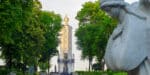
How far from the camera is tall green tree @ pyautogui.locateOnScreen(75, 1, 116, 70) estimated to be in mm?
74750

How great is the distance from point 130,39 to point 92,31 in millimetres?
73088

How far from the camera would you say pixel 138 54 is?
7.30 m

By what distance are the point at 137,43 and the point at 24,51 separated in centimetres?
4586

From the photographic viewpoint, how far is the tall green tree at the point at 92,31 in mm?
74750

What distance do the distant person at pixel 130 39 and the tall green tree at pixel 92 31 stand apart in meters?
63.4

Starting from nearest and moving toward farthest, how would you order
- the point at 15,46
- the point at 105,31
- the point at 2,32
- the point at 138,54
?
the point at 138,54 < the point at 2,32 < the point at 15,46 < the point at 105,31

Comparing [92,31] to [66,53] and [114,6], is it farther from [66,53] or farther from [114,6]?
[114,6]

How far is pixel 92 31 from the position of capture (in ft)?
264

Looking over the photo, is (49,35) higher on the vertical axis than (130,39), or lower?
lower

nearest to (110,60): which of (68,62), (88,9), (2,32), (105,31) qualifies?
(2,32)

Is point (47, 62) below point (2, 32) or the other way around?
below

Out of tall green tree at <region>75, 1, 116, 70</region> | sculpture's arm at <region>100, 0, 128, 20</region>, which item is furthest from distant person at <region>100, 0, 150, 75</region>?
tall green tree at <region>75, 1, 116, 70</region>

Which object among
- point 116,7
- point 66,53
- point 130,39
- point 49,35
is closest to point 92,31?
point 49,35

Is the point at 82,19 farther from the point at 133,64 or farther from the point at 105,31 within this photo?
the point at 133,64
